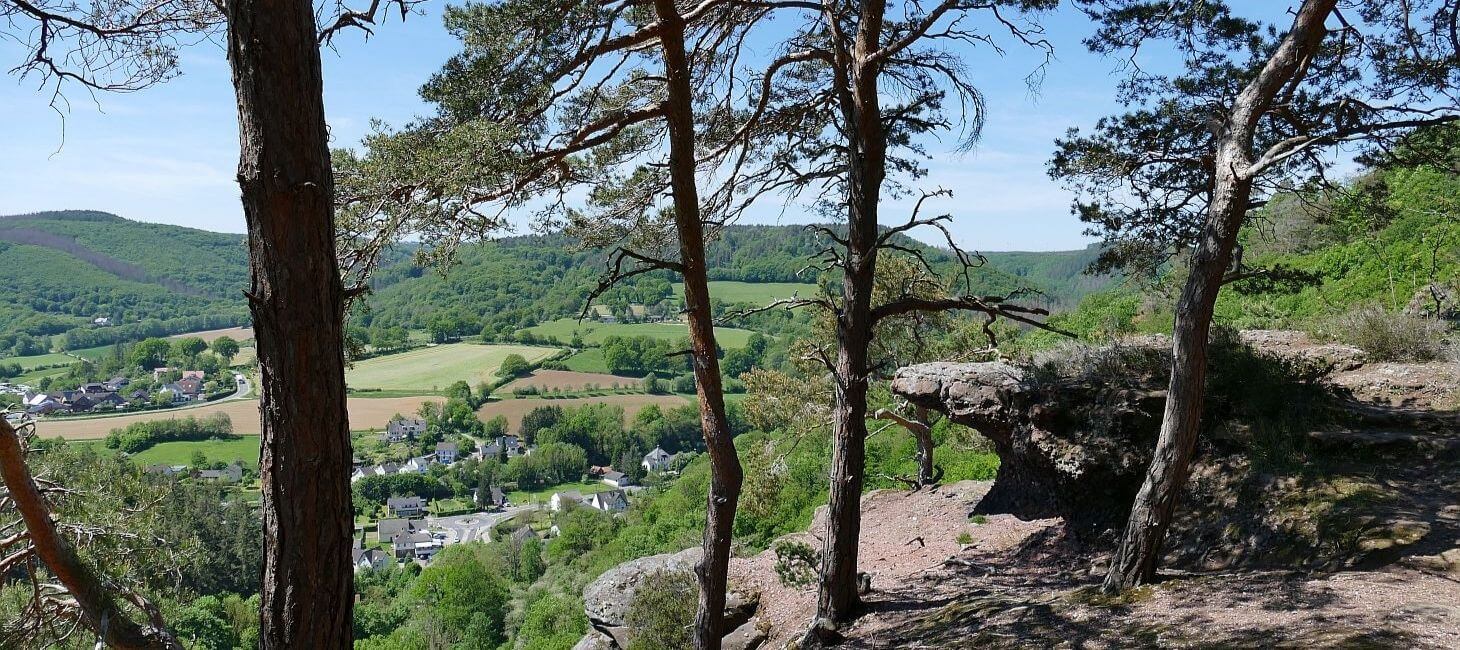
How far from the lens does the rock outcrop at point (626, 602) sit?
10.1m

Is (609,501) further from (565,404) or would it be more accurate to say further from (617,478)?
(565,404)

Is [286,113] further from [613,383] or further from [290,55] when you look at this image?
[613,383]

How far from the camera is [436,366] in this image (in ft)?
246

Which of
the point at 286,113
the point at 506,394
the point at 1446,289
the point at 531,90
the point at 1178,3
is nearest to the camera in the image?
the point at 286,113

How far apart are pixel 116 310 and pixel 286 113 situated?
99.5m

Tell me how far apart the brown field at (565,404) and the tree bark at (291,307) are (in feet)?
205

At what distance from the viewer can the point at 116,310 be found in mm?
80812

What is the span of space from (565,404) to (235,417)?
2493 centimetres

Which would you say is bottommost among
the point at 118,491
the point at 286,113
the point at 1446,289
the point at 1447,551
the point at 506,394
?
the point at 506,394

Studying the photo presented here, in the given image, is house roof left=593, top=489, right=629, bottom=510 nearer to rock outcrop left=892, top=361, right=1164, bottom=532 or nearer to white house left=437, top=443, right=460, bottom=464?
white house left=437, top=443, right=460, bottom=464

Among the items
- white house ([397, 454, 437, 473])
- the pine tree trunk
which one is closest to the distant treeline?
white house ([397, 454, 437, 473])

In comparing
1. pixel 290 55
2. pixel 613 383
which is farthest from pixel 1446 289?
pixel 613 383

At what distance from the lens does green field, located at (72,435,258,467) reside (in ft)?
163

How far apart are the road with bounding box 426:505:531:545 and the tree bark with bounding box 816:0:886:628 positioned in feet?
144
